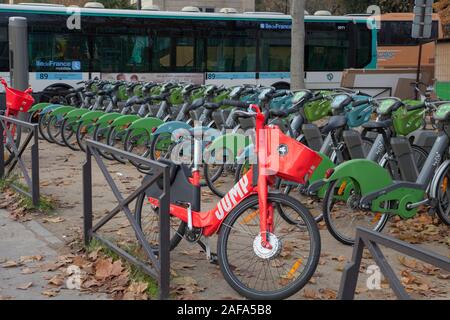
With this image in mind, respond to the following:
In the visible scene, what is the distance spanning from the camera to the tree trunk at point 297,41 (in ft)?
45.8

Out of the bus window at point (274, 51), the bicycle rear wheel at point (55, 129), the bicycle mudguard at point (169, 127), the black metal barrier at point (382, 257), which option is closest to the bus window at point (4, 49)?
the bicycle rear wheel at point (55, 129)

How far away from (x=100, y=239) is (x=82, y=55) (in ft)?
39.9

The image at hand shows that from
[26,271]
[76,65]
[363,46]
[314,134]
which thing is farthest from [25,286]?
[363,46]

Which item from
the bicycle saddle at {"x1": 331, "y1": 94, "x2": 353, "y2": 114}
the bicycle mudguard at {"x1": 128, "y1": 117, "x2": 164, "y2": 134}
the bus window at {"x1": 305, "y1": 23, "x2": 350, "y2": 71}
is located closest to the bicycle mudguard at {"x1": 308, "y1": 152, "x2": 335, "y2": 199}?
the bicycle saddle at {"x1": 331, "y1": 94, "x2": 353, "y2": 114}

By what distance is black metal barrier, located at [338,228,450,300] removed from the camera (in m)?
2.34

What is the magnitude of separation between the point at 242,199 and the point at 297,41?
35.4 ft

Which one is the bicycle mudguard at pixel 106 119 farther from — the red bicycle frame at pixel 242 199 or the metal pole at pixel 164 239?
the metal pole at pixel 164 239

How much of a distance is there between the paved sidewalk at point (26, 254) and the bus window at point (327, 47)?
46.3 feet

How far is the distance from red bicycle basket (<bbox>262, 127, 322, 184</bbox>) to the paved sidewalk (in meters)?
1.43

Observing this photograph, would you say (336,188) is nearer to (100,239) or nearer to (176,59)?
(100,239)

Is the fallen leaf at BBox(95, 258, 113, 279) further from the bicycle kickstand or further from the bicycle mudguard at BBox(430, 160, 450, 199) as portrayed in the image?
the bicycle mudguard at BBox(430, 160, 450, 199)

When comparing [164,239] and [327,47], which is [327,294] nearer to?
[164,239]

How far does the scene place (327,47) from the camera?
62.5 feet
